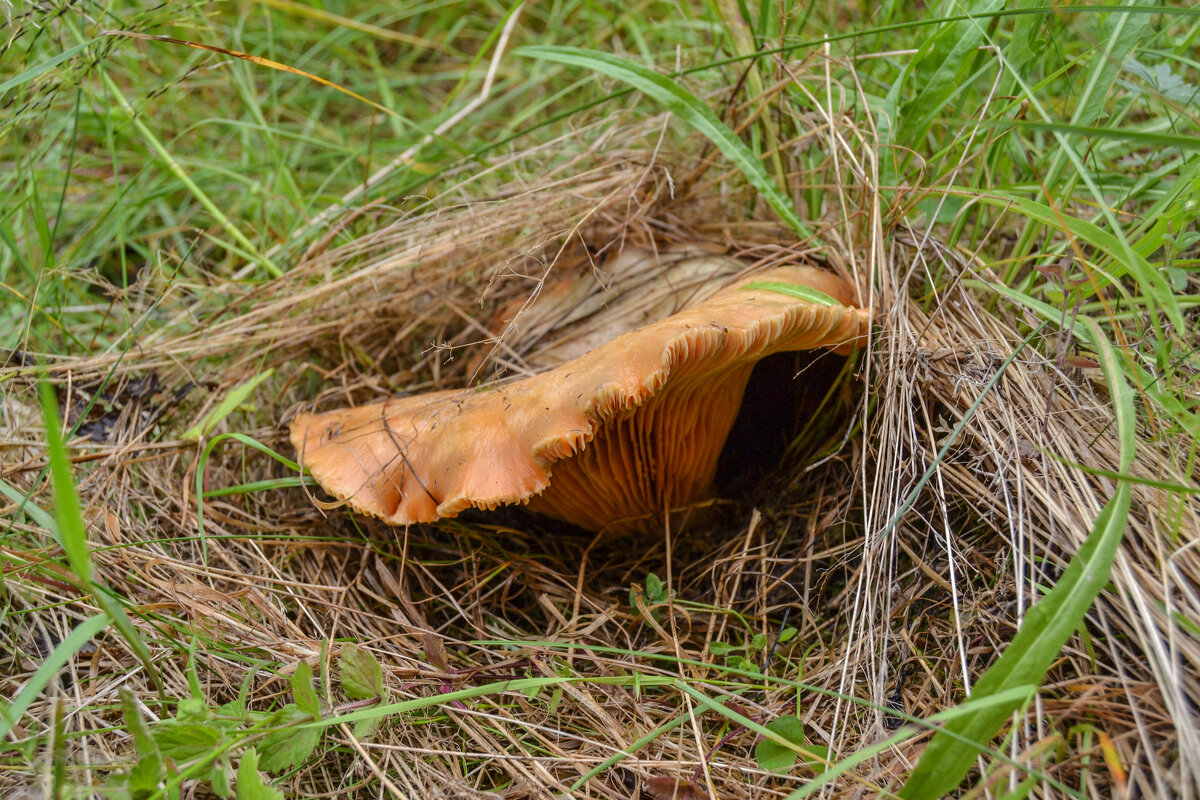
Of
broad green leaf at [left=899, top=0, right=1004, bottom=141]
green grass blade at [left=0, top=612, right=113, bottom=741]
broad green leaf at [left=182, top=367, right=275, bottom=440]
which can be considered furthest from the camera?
broad green leaf at [left=182, top=367, right=275, bottom=440]

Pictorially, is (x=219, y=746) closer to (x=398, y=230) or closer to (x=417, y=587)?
(x=417, y=587)

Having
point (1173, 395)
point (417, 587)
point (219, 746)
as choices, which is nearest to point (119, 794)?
point (219, 746)

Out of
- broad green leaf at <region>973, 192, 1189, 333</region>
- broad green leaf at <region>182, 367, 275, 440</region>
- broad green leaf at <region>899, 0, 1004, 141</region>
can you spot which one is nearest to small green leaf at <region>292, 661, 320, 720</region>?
broad green leaf at <region>182, 367, 275, 440</region>

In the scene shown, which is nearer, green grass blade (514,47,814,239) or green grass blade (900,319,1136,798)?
green grass blade (900,319,1136,798)

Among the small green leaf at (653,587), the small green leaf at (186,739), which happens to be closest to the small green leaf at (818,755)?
the small green leaf at (653,587)

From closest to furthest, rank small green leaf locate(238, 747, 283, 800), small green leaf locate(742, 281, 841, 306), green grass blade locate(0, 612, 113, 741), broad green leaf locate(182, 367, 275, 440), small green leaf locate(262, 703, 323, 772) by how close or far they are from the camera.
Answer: green grass blade locate(0, 612, 113, 741), small green leaf locate(238, 747, 283, 800), small green leaf locate(262, 703, 323, 772), small green leaf locate(742, 281, 841, 306), broad green leaf locate(182, 367, 275, 440)

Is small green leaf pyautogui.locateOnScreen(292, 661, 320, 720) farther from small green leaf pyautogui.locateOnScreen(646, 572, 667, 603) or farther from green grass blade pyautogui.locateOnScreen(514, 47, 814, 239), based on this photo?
green grass blade pyautogui.locateOnScreen(514, 47, 814, 239)

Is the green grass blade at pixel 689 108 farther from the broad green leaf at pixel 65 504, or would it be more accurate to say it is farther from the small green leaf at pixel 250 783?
the small green leaf at pixel 250 783
